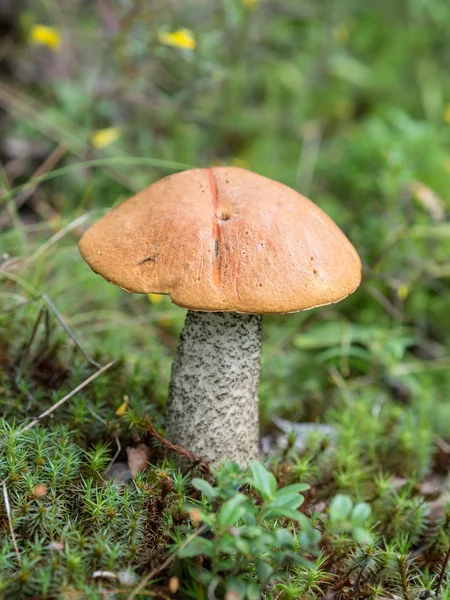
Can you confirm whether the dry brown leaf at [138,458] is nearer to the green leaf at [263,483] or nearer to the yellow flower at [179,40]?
the green leaf at [263,483]

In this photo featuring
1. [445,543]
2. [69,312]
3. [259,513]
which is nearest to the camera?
[259,513]

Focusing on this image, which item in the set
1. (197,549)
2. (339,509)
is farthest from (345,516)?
(197,549)

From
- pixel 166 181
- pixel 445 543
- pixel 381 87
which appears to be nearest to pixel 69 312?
pixel 166 181

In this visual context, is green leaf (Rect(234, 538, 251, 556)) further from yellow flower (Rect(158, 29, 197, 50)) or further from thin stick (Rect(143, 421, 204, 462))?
yellow flower (Rect(158, 29, 197, 50))

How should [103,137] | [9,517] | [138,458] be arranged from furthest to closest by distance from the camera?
[103,137], [138,458], [9,517]

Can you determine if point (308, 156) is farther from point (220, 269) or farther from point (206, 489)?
point (206, 489)

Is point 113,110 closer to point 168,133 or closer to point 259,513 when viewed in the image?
point 168,133

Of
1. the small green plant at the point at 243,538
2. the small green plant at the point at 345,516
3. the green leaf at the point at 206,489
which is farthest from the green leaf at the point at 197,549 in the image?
the small green plant at the point at 345,516
